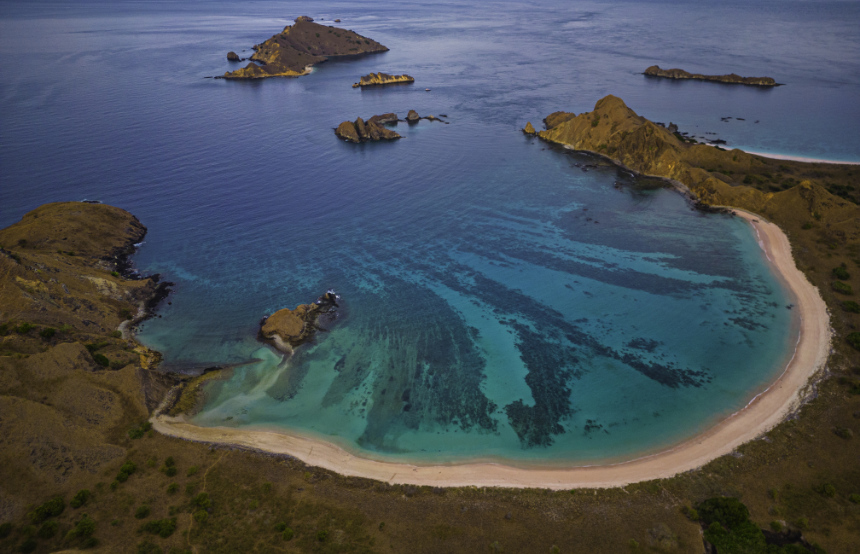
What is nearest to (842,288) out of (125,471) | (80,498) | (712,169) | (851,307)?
(851,307)

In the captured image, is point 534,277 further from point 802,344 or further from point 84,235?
point 84,235

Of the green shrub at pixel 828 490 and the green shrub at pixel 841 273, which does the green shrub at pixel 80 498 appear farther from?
the green shrub at pixel 841 273

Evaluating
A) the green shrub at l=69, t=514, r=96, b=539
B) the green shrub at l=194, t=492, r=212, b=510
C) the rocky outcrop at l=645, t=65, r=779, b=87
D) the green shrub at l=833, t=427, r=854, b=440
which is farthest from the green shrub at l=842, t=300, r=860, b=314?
the rocky outcrop at l=645, t=65, r=779, b=87

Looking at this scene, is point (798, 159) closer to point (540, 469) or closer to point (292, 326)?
point (540, 469)

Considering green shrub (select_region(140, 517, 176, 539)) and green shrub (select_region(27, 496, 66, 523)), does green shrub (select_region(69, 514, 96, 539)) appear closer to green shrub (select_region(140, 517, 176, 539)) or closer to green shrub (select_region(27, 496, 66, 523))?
green shrub (select_region(27, 496, 66, 523))

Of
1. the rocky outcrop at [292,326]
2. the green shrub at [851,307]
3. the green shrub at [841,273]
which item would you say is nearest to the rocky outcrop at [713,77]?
the green shrub at [841,273]

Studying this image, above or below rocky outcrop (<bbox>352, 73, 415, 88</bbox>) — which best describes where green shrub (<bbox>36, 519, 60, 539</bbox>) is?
below

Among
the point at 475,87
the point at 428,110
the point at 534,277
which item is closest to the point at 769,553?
the point at 534,277

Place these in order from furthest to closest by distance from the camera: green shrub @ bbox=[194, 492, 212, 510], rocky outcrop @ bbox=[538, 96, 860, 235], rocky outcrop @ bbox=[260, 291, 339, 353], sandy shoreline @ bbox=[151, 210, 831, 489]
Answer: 1. rocky outcrop @ bbox=[538, 96, 860, 235]
2. rocky outcrop @ bbox=[260, 291, 339, 353]
3. sandy shoreline @ bbox=[151, 210, 831, 489]
4. green shrub @ bbox=[194, 492, 212, 510]
